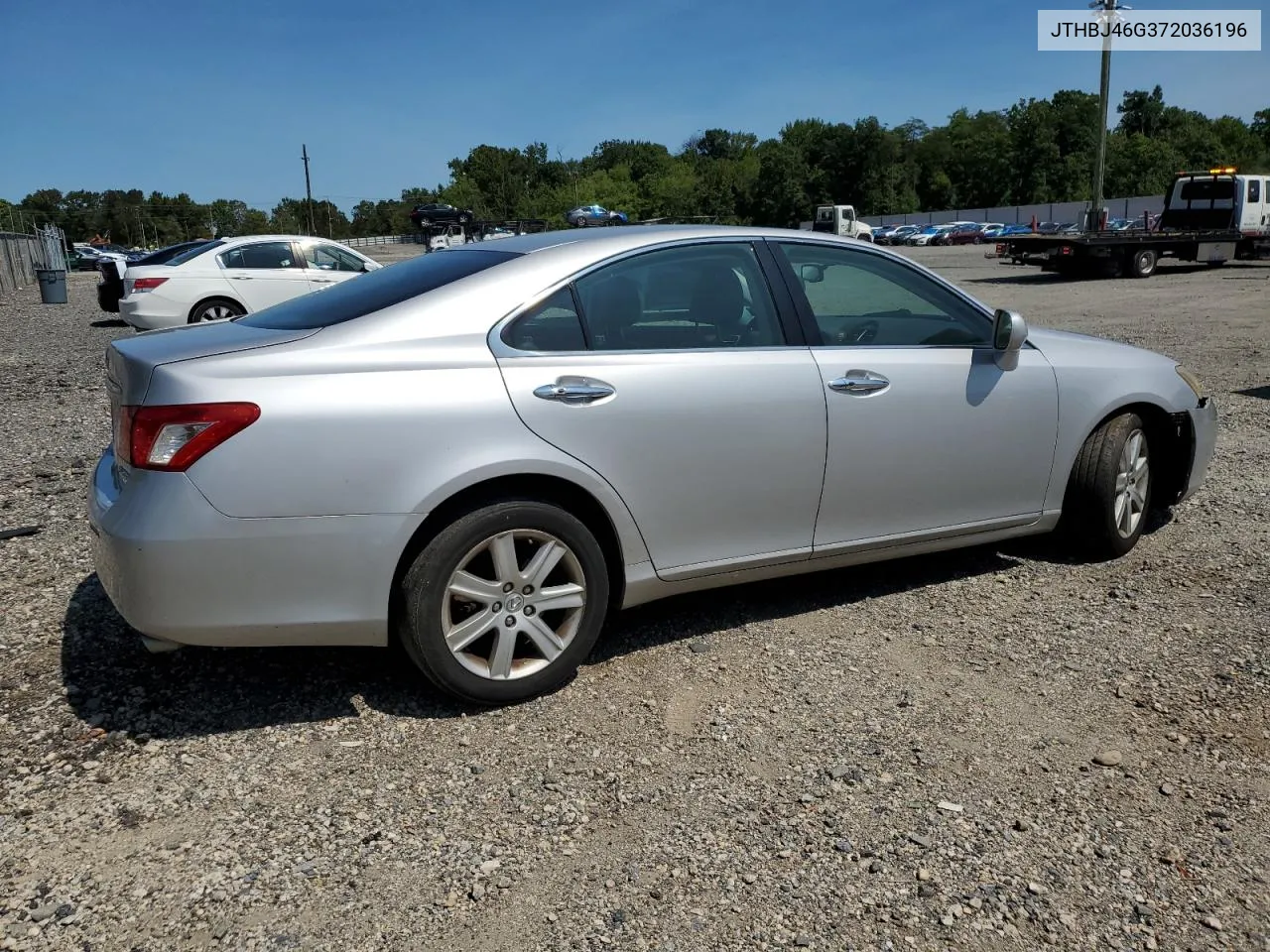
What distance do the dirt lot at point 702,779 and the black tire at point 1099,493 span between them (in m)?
0.21

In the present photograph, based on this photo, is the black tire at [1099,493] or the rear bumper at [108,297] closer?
the black tire at [1099,493]

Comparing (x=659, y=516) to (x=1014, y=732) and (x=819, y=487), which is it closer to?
(x=819, y=487)

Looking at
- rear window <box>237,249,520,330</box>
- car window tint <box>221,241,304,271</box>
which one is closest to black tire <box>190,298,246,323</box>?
car window tint <box>221,241,304,271</box>

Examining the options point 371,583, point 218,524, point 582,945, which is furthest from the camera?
point 371,583

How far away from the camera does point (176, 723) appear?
133 inches

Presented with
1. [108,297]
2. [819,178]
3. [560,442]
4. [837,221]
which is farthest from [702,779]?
[819,178]

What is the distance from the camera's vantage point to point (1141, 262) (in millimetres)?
25578

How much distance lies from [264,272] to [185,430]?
12269 millimetres

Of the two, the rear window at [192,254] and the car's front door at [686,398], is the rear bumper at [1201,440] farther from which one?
the rear window at [192,254]

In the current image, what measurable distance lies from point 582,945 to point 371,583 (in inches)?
50.8

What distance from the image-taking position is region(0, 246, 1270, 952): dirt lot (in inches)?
96.9

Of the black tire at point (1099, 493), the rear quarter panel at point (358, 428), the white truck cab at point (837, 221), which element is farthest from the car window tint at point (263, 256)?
the white truck cab at point (837, 221)

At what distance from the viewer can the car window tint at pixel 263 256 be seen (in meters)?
14.4

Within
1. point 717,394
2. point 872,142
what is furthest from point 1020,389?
point 872,142
